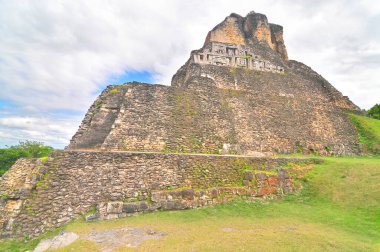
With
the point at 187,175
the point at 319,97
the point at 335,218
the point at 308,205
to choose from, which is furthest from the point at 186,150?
the point at 319,97

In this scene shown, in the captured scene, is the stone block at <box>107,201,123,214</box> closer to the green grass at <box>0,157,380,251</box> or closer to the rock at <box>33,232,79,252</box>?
the green grass at <box>0,157,380,251</box>

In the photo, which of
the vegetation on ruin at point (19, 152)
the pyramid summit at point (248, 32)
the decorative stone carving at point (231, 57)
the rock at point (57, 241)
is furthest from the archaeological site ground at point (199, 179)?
the vegetation on ruin at point (19, 152)

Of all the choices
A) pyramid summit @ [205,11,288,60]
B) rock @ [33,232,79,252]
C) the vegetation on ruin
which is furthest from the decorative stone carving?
the vegetation on ruin

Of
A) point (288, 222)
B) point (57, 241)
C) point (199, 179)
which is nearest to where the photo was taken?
point (57, 241)

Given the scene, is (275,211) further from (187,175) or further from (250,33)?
(250,33)

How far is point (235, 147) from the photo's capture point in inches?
490

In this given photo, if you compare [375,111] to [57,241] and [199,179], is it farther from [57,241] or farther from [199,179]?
[57,241]

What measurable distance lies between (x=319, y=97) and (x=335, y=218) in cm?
1363

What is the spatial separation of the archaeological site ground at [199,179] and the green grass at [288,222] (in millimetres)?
34

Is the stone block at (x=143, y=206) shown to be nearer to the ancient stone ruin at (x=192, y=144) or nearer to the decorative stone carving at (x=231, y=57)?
the ancient stone ruin at (x=192, y=144)

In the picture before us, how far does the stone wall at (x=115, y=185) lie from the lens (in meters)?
7.04

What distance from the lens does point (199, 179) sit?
9.14 m

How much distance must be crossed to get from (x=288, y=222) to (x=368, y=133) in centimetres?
1394

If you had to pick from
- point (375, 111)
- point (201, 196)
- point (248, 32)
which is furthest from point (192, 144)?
point (375, 111)
